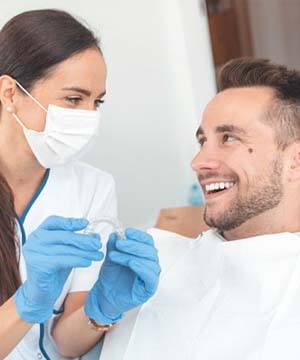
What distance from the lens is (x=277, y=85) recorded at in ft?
3.99

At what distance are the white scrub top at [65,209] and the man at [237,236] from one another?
154 millimetres

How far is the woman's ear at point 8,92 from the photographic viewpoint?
1221mm

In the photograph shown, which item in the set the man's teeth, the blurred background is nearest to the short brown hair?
the man's teeth

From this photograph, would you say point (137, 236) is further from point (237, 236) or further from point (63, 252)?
point (237, 236)

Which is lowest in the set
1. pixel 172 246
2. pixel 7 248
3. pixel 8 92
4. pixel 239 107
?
pixel 172 246

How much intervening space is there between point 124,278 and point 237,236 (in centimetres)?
28

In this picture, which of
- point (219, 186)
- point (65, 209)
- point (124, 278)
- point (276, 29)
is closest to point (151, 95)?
point (65, 209)

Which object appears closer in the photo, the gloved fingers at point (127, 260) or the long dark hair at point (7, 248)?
the gloved fingers at point (127, 260)

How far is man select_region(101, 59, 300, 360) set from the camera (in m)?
1.06

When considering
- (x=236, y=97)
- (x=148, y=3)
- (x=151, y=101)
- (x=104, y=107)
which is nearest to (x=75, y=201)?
(x=236, y=97)

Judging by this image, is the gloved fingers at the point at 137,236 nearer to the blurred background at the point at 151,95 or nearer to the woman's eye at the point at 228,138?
the woman's eye at the point at 228,138

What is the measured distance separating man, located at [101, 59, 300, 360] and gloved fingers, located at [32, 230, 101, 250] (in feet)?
0.93

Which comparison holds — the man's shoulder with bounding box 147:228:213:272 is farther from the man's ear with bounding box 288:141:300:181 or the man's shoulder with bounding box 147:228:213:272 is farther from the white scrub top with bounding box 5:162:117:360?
the man's ear with bounding box 288:141:300:181

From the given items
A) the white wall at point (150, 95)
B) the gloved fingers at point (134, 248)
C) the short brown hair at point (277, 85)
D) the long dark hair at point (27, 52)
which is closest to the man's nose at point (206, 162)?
the short brown hair at point (277, 85)
